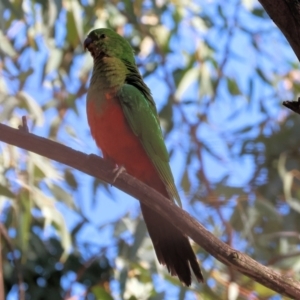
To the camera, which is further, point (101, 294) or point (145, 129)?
point (101, 294)

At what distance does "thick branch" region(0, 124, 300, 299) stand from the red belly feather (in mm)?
432

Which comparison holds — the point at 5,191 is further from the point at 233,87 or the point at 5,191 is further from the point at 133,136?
the point at 233,87

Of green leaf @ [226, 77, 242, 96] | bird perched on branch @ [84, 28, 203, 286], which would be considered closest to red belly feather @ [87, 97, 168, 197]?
bird perched on branch @ [84, 28, 203, 286]

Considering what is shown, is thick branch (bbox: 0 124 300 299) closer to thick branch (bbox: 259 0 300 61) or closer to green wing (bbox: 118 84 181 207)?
green wing (bbox: 118 84 181 207)

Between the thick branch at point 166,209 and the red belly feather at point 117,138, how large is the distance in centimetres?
43

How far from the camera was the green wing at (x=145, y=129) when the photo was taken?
287 cm

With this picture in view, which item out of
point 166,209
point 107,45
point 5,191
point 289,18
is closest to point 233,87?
point 107,45

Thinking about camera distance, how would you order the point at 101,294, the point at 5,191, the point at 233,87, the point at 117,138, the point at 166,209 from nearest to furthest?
the point at 166,209
the point at 117,138
the point at 101,294
the point at 5,191
the point at 233,87

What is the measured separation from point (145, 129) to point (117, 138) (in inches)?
6.0

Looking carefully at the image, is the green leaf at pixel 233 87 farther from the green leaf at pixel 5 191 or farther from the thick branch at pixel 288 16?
the thick branch at pixel 288 16

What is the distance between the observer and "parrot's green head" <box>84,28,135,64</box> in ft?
10.8

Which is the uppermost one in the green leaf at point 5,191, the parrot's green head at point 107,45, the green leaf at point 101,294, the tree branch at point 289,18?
the tree branch at point 289,18

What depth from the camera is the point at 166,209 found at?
2.20 meters

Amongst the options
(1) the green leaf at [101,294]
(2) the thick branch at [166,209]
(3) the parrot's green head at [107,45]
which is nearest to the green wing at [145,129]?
(3) the parrot's green head at [107,45]
